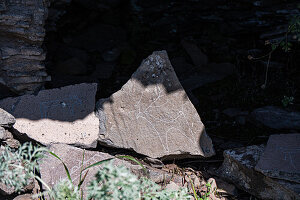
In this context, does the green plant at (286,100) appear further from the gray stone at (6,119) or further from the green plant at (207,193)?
the gray stone at (6,119)

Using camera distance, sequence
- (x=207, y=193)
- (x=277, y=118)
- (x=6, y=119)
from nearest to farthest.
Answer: (x=207, y=193)
(x=6, y=119)
(x=277, y=118)

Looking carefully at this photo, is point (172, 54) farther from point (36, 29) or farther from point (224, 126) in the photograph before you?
point (36, 29)

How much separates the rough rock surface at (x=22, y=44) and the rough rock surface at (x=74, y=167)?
2.99 feet

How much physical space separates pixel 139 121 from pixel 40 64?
1.21m

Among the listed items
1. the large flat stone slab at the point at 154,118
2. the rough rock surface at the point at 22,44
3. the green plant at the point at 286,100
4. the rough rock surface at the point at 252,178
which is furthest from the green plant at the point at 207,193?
the rough rock surface at the point at 22,44

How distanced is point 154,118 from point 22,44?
151 centimetres

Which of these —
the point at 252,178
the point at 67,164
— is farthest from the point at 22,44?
the point at 252,178

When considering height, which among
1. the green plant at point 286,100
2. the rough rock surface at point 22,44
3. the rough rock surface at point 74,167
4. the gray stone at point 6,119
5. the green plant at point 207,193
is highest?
the rough rock surface at point 22,44

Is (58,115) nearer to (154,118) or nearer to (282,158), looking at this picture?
(154,118)

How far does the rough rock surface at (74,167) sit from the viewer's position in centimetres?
280

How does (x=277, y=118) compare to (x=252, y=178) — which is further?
(x=277, y=118)

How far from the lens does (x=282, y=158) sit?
2930 millimetres

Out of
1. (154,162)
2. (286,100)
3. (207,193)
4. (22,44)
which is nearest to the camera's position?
(207,193)

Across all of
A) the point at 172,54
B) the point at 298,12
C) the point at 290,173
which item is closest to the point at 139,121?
the point at 290,173
